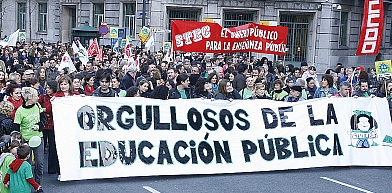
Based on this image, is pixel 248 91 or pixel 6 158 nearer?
pixel 6 158

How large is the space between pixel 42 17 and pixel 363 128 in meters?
35.7

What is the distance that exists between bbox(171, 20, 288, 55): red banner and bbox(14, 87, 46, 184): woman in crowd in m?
8.30

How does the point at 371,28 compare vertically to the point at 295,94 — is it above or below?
above

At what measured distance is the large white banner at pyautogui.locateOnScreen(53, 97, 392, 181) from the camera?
31.2 ft

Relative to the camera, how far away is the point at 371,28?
14.2 m

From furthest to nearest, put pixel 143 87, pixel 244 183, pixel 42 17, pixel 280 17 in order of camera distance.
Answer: pixel 42 17, pixel 280 17, pixel 143 87, pixel 244 183

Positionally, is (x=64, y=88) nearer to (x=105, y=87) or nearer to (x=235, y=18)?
(x=105, y=87)

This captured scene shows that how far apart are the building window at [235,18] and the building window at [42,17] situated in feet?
49.7

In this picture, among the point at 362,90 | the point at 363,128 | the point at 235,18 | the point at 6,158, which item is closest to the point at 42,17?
the point at 235,18

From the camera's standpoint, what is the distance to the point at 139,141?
9.90m

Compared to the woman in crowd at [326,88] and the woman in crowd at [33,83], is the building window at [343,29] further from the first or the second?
the woman in crowd at [33,83]

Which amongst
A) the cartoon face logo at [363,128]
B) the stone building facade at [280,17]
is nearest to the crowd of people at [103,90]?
the cartoon face logo at [363,128]

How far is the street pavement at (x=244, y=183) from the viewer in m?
9.36

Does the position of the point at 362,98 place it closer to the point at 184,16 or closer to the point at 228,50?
the point at 228,50
